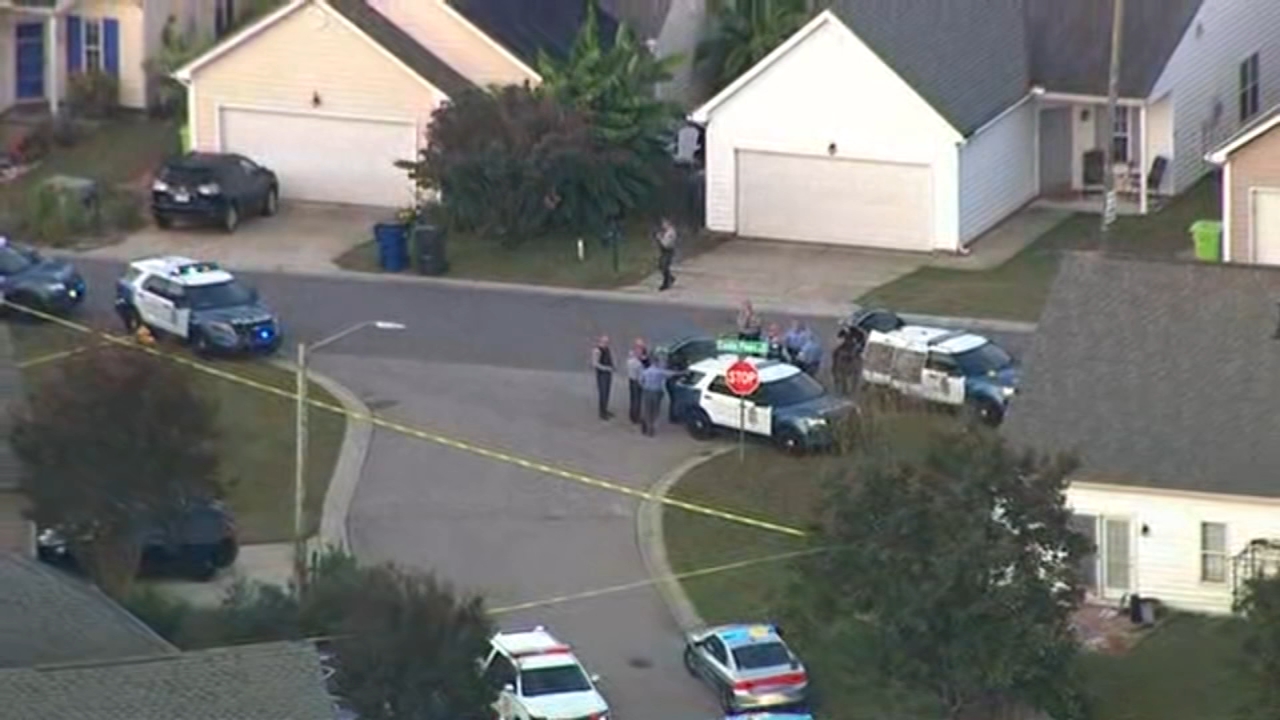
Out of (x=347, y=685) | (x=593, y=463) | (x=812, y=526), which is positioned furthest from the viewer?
(x=593, y=463)

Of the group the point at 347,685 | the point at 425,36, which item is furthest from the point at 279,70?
the point at 347,685

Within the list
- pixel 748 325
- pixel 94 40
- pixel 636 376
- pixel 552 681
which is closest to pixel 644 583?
pixel 552 681

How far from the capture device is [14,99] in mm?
81438

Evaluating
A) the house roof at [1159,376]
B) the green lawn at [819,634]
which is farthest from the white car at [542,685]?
the house roof at [1159,376]

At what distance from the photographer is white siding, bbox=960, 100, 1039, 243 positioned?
7181cm

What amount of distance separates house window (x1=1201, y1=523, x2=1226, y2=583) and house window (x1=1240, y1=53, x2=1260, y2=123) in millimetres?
23238

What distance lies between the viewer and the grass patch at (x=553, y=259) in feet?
230

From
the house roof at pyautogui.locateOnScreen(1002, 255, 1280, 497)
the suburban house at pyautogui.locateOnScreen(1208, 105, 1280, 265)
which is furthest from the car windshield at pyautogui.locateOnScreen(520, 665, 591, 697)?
the suburban house at pyautogui.locateOnScreen(1208, 105, 1280, 265)

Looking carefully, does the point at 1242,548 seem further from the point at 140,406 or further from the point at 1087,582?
the point at 140,406

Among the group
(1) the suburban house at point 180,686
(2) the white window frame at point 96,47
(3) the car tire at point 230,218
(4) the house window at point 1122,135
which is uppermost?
(2) the white window frame at point 96,47

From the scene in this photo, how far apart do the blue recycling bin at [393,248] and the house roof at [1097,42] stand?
10.7 m

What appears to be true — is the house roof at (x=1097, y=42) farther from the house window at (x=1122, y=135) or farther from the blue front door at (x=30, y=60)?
the blue front door at (x=30, y=60)

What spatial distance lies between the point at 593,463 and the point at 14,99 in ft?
80.0

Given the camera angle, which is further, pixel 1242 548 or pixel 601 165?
pixel 601 165
